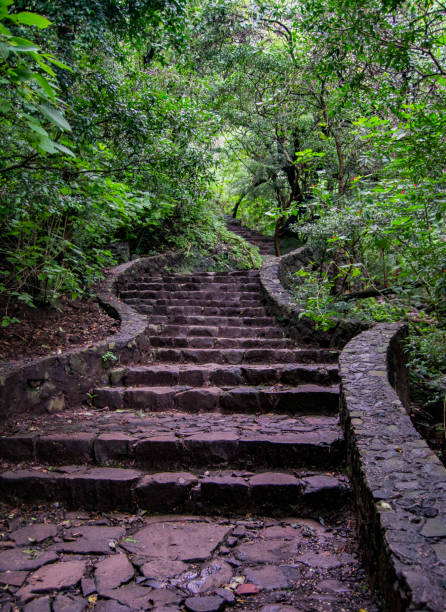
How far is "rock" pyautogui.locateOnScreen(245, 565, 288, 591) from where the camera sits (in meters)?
1.91

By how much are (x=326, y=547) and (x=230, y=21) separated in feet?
33.5

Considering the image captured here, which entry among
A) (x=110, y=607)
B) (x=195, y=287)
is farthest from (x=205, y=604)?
(x=195, y=287)

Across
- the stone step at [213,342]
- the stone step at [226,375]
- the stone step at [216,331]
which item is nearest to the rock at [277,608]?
the stone step at [226,375]

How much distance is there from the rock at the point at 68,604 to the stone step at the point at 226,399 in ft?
6.79

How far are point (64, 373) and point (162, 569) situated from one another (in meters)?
2.25

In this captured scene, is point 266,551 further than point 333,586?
Yes

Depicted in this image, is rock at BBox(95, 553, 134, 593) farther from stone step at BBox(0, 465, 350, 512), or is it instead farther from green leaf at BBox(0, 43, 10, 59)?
green leaf at BBox(0, 43, 10, 59)

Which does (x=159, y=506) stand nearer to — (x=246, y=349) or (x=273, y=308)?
(x=246, y=349)

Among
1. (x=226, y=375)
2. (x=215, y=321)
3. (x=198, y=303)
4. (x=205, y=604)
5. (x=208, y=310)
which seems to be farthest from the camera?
(x=198, y=303)

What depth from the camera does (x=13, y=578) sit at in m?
1.98

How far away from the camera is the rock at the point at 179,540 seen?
2178 millimetres

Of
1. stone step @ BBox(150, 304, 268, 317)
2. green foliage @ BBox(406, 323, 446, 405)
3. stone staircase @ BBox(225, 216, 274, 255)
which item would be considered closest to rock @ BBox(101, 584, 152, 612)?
green foliage @ BBox(406, 323, 446, 405)

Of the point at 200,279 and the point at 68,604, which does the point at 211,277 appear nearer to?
the point at 200,279

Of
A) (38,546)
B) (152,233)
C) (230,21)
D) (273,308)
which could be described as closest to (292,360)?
(273,308)
